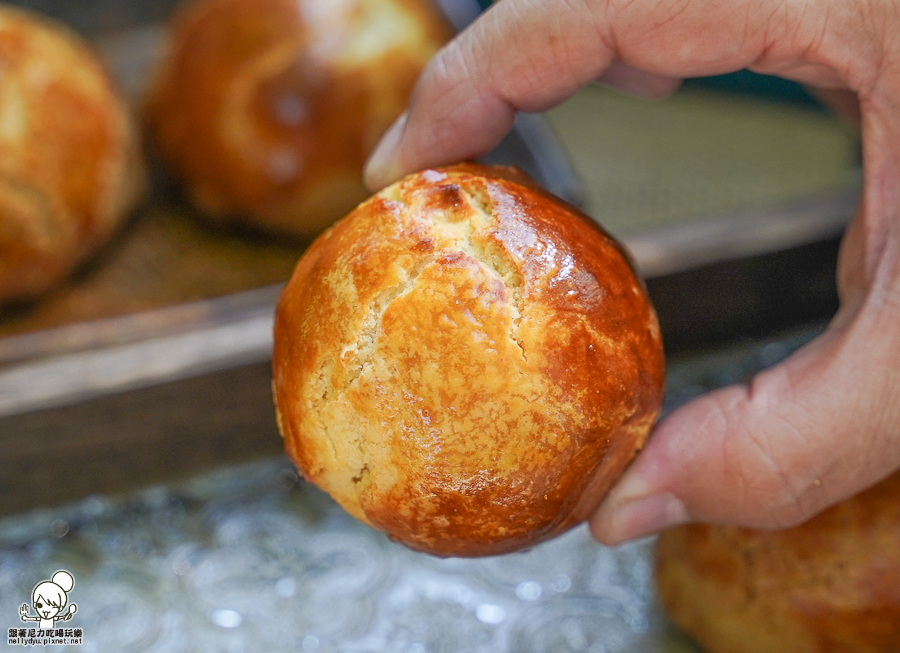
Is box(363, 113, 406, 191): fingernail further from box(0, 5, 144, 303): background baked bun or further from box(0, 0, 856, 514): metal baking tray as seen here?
box(0, 5, 144, 303): background baked bun

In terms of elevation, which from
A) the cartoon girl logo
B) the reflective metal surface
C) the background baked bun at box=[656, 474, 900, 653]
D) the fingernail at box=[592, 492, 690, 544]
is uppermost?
the fingernail at box=[592, 492, 690, 544]

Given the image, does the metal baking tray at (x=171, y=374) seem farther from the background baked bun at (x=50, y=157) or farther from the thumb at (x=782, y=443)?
the thumb at (x=782, y=443)

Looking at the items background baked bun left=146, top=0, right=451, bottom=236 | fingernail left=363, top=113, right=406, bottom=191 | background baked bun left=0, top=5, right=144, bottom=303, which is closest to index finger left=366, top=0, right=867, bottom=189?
fingernail left=363, top=113, right=406, bottom=191

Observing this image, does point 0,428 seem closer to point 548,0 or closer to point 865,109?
point 548,0

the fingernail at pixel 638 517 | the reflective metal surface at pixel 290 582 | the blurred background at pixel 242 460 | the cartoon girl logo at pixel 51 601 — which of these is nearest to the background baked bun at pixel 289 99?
the blurred background at pixel 242 460

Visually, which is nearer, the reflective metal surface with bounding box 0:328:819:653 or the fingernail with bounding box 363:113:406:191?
the fingernail with bounding box 363:113:406:191

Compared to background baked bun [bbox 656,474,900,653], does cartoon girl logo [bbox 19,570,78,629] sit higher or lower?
lower

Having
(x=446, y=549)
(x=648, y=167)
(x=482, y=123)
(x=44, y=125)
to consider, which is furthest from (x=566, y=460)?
(x=648, y=167)
